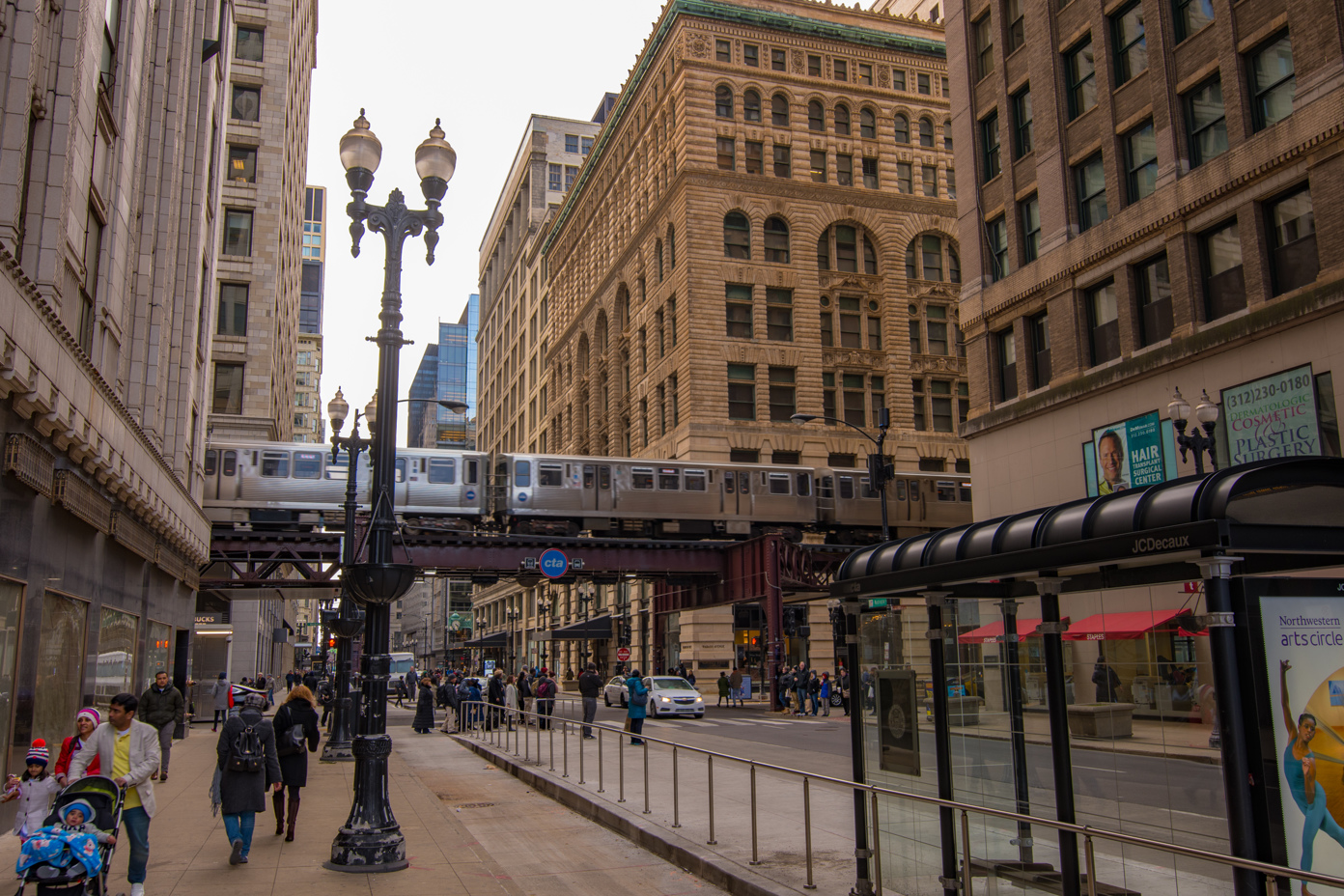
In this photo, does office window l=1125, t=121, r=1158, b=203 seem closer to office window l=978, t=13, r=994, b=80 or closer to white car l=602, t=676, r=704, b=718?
office window l=978, t=13, r=994, b=80

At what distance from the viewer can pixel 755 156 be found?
54500mm

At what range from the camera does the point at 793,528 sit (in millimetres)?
45812

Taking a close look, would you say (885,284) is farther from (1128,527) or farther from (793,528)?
(1128,527)

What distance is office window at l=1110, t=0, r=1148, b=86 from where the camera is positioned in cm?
2623

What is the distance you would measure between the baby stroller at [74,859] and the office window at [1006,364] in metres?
27.5

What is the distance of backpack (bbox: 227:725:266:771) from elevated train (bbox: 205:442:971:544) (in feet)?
94.5

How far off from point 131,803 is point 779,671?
3056 cm

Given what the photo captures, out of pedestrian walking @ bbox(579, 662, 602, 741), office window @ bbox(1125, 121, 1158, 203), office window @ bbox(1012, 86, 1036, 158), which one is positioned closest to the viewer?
pedestrian walking @ bbox(579, 662, 602, 741)

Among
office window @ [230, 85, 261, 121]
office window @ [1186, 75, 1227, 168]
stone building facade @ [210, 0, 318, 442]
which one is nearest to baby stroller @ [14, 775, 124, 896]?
office window @ [1186, 75, 1227, 168]

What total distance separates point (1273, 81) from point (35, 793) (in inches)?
996

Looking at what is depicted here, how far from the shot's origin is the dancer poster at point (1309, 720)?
506cm

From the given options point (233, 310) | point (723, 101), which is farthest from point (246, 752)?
point (723, 101)

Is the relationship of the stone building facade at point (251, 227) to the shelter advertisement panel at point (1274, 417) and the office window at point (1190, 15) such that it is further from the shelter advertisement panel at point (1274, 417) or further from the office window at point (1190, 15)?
the shelter advertisement panel at point (1274, 417)

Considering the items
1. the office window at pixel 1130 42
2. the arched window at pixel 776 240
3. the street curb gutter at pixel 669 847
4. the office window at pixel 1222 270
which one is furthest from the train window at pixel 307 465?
the office window at pixel 1222 270
